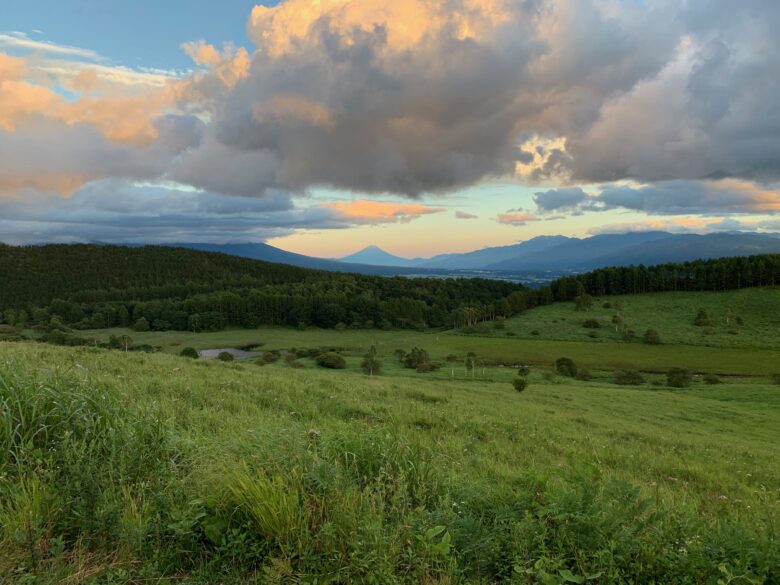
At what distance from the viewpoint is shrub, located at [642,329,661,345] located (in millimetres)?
98312

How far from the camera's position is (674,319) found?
11562 centimetres

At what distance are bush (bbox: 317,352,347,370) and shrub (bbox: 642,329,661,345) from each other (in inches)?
2736

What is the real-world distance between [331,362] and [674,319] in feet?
308

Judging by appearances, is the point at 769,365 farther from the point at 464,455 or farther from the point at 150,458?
the point at 150,458

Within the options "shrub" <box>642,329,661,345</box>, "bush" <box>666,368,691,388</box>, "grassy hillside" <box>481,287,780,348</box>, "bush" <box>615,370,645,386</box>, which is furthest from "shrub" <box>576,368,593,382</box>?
"grassy hillside" <box>481,287,780,348</box>

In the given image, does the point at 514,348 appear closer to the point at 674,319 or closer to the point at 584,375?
the point at 584,375

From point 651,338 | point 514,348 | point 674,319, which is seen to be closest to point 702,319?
point 674,319

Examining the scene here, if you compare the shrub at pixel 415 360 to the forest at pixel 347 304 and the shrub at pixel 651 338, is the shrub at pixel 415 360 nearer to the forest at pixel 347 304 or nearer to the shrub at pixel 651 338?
the shrub at pixel 651 338

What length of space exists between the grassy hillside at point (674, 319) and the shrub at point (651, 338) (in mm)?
2593

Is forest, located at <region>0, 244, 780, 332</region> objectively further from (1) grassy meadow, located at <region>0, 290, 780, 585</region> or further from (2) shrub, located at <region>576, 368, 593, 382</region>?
(1) grassy meadow, located at <region>0, 290, 780, 585</region>

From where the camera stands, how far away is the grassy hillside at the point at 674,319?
3944 inches

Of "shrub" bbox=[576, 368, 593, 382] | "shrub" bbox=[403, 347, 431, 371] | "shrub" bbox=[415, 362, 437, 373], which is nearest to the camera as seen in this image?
"shrub" bbox=[576, 368, 593, 382]

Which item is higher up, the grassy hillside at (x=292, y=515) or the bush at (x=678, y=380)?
the grassy hillside at (x=292, y=515)

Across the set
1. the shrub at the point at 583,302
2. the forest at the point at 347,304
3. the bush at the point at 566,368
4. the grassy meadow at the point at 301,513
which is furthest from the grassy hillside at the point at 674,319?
the grassy meadow at the point at 301,513
